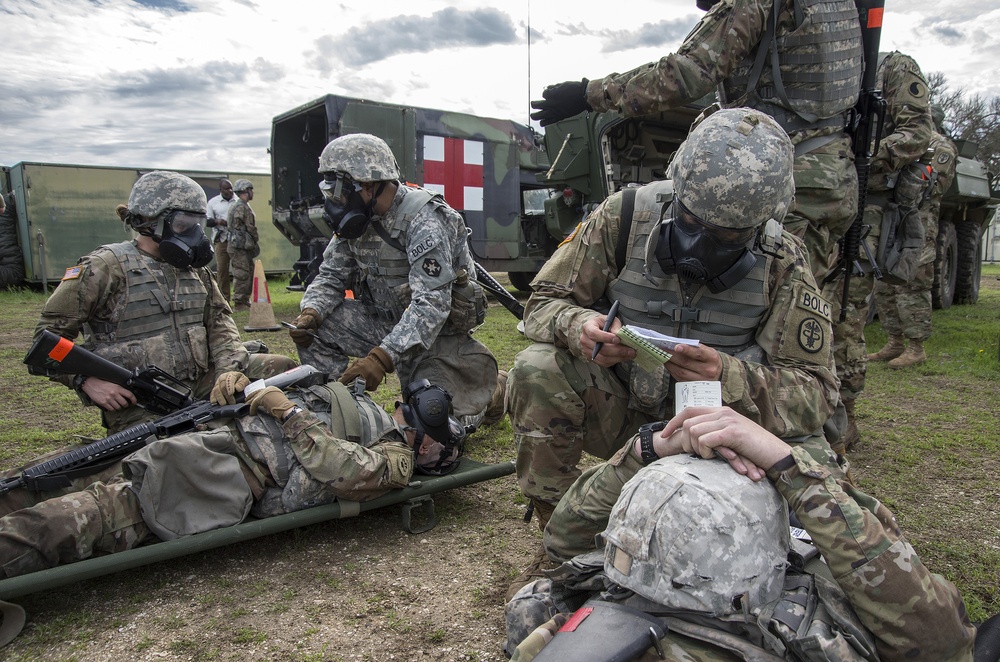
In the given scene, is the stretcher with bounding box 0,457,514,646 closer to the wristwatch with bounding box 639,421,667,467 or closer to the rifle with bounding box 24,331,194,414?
the rifle with bounding box 24,331,194,414

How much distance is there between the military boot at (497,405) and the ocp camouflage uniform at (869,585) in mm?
2693

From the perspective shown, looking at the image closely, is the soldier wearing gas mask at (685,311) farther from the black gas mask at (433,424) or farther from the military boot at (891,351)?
the military boot at (891,351)

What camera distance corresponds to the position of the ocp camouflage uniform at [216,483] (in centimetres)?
260

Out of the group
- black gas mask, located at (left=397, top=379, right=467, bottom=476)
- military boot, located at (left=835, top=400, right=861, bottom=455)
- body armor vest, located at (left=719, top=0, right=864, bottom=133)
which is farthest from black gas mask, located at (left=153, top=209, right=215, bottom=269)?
military boot, located at (left=835, top=400, right=861, bottom=455)

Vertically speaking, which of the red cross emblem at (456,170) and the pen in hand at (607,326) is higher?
the red cross emblem at (456,170)

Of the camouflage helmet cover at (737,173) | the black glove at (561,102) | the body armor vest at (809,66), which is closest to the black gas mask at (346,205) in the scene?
the black glove at (561,102)

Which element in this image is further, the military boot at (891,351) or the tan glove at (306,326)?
the military boot at (891,351)

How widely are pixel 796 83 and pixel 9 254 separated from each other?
46.2 feet

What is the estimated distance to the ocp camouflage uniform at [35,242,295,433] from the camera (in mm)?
3670

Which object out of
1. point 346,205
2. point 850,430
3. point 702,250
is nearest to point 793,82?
point 702,250

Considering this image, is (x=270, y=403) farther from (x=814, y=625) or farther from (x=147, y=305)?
(x=814, y=625)

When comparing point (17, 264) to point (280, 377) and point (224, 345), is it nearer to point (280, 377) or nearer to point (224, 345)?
point (224, 345)

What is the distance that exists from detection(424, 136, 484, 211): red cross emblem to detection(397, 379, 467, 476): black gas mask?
6.74m

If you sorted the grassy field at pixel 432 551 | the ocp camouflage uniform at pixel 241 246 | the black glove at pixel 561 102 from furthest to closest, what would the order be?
the ocp camouflage uniform at pixel 241 246, the black glove at pixel 561 102, the grassy field at pixel 432 551
